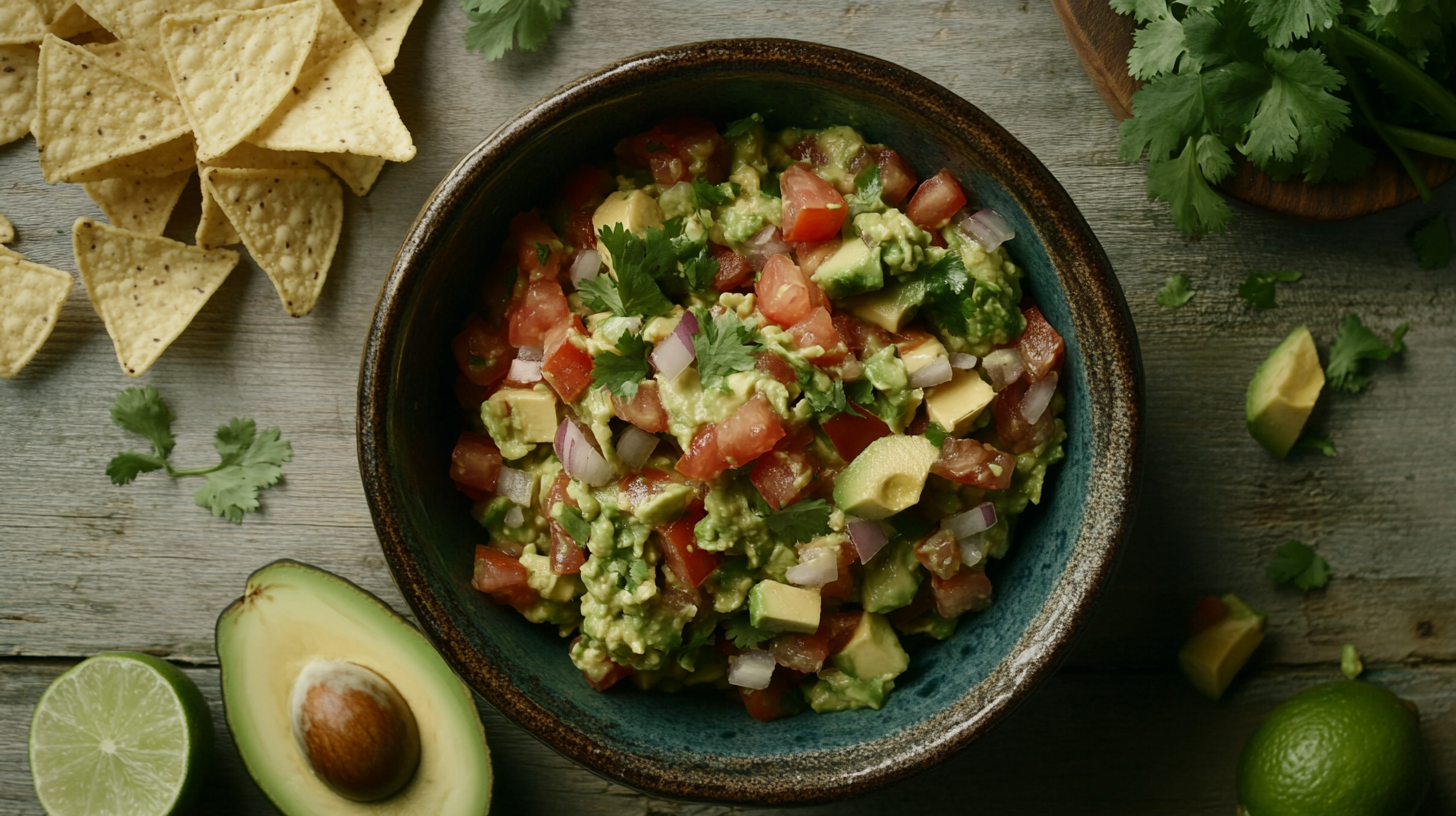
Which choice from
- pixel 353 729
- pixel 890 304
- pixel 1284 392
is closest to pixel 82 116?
pixel 353 729

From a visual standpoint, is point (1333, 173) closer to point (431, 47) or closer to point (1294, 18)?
point (1294, 18)

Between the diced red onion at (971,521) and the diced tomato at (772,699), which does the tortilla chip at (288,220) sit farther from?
the diced red onion at (971,521)

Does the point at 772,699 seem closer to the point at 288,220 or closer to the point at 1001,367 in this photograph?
the point at 1001,367

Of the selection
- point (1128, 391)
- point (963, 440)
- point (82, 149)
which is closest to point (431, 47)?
point (82, 149)

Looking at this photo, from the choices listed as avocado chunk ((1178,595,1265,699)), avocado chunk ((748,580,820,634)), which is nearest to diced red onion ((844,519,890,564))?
avocado chunk ((748,580,820,634))

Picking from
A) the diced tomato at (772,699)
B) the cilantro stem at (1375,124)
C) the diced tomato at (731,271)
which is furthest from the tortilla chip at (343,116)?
the cilantro stem at (1375,124)
